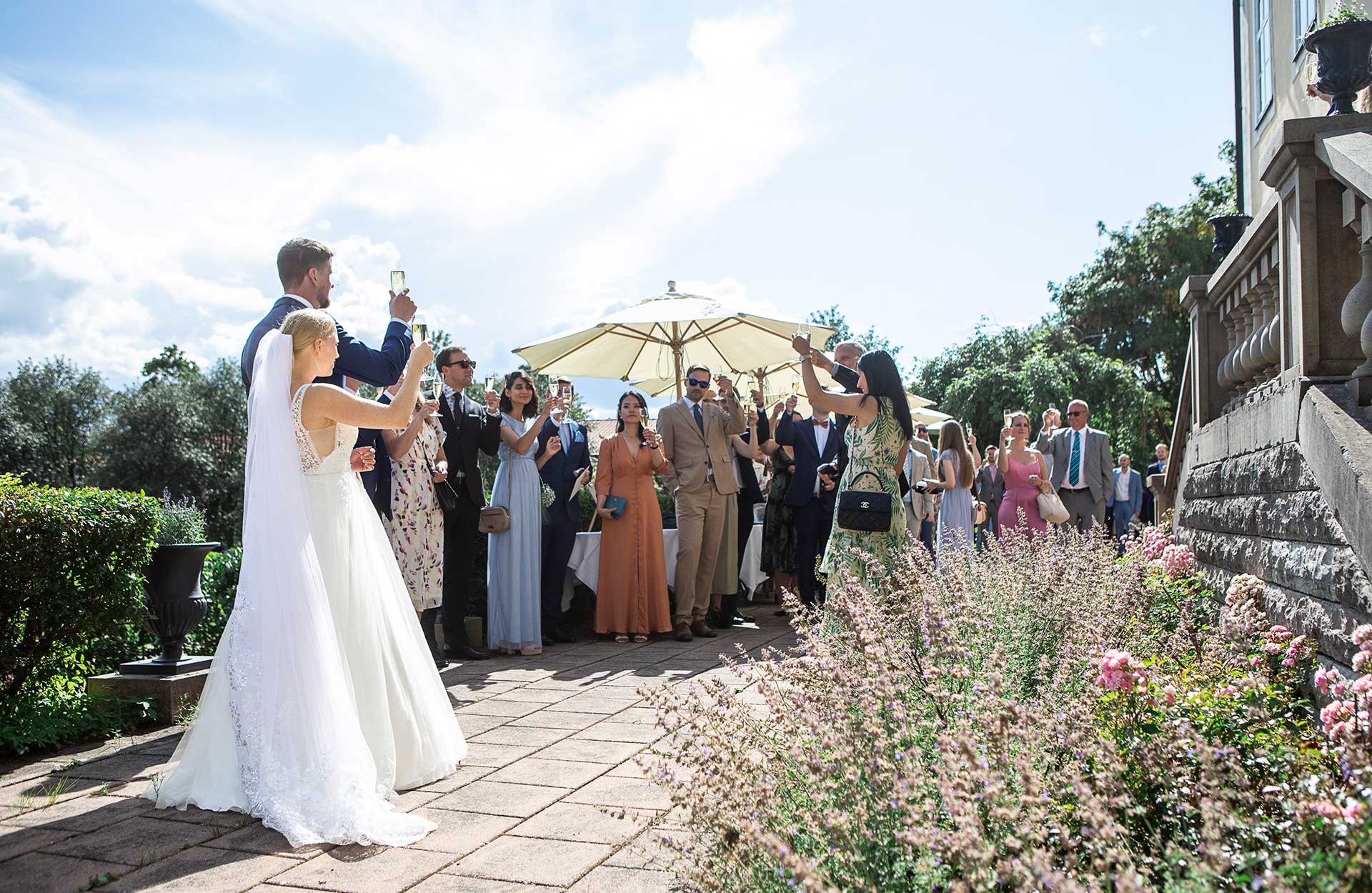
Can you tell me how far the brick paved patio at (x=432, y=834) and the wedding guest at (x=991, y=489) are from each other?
814cm

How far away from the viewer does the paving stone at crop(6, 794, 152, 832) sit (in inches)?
148

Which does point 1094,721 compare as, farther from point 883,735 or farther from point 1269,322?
point 1269,322

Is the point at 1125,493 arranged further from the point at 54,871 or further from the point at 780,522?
the point at 54,871

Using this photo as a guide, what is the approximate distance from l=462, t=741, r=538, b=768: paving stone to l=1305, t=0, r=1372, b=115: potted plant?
17.1ft

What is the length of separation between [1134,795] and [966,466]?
651 cm

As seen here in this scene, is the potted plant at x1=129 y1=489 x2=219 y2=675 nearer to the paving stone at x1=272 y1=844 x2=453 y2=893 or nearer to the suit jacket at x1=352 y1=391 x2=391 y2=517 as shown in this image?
the suit jacket at x1=352 y1=391 x2=391 y2=517

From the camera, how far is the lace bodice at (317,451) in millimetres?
4254

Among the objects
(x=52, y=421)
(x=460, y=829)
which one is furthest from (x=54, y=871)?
(x=52, y=421)

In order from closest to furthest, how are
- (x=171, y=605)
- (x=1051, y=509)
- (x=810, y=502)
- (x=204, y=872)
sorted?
(x=204, y=872)
(x=171, y=605)
(x=810, y=502)
(x=1051, y=509)

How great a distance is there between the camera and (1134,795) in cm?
261

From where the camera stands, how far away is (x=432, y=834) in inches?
142

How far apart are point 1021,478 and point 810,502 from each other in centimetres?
228

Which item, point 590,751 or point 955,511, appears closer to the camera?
point 590,751

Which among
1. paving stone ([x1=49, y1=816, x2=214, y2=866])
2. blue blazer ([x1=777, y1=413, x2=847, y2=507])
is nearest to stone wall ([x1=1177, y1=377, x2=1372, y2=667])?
blue blazer ([x1=777, y1=413, x2=847, y2=507])
